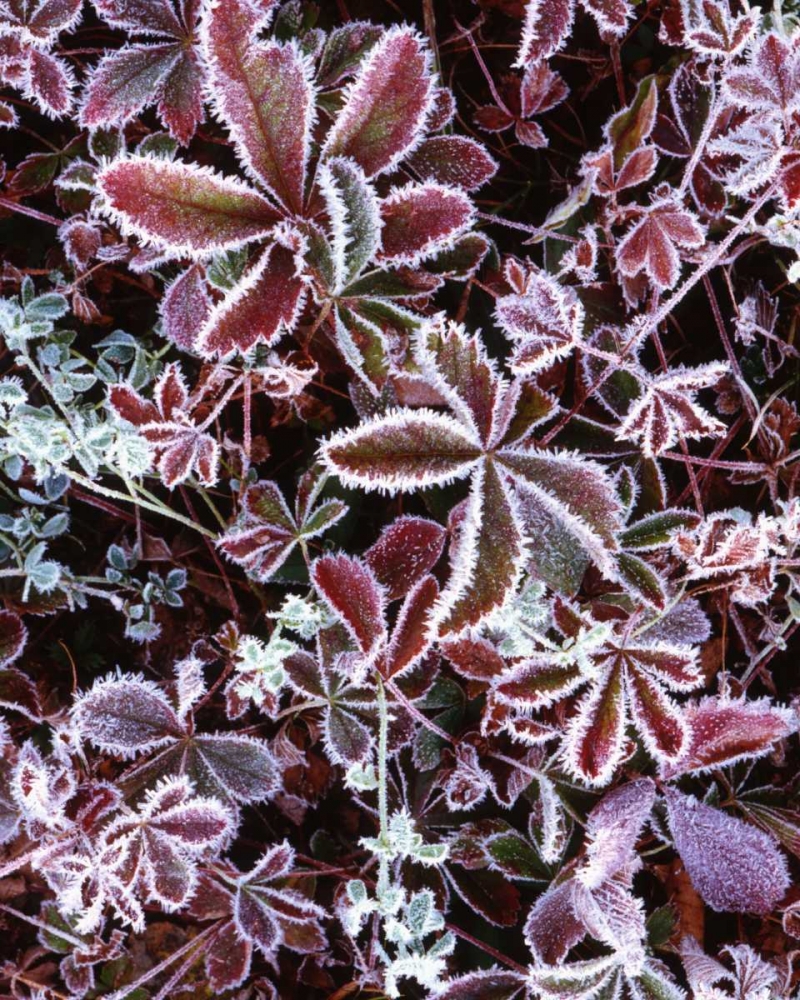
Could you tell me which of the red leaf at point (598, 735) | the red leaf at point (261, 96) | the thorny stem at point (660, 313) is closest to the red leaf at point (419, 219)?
the red leaf at point (261, 96)

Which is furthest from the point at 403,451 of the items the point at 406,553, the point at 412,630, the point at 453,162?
the point at 453,162

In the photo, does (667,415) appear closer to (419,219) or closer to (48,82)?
(419,219)

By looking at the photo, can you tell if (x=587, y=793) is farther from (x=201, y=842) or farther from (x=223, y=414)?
(x=223, y=414)

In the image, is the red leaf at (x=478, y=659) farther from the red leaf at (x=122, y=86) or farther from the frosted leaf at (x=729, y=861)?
the red leaf at (x=122, y=86)

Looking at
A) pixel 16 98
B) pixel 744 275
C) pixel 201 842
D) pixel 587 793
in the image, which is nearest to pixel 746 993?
pixel 587 793

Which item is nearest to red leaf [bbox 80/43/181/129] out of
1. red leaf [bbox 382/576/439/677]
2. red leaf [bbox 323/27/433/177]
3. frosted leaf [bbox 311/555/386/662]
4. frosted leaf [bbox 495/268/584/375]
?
red leaf [bbox 323/27/433/177]
